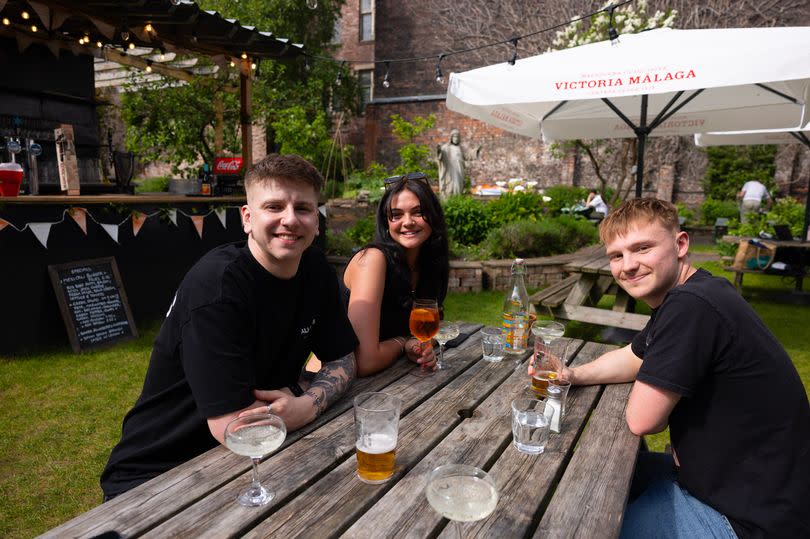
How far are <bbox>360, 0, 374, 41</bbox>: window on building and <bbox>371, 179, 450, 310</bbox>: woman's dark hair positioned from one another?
19.3m

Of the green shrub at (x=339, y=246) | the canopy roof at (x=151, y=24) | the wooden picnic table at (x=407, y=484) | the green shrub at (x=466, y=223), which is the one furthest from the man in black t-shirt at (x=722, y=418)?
the green shrub at (x=466, y=223)

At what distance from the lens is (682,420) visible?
4.98ft

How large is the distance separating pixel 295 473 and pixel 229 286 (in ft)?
1.81

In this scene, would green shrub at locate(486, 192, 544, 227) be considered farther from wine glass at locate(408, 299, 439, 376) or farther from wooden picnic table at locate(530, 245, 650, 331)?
wine glass at locate(408, 299, 439, 376)

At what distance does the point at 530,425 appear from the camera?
1414 mm

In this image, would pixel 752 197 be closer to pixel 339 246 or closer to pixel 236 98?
pixel 339 246

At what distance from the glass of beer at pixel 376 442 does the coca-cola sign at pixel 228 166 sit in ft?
18.9

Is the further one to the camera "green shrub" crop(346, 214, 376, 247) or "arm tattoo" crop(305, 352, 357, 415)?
"green shrub" crop(346, 214, 376, 247)

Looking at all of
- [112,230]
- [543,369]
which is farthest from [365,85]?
[543,369]

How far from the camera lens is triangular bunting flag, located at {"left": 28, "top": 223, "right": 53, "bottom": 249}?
4109 millimetres

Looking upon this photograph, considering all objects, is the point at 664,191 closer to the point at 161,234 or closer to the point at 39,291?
the point at 161,234

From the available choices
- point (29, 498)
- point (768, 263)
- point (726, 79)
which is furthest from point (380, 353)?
point (768, 263)

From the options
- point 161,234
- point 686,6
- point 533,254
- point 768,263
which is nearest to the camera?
point 161,234

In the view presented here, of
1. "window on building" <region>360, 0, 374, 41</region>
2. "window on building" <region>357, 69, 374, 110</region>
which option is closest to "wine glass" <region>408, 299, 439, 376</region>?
"window on building" <region>357, 69, 374, 110</region>
